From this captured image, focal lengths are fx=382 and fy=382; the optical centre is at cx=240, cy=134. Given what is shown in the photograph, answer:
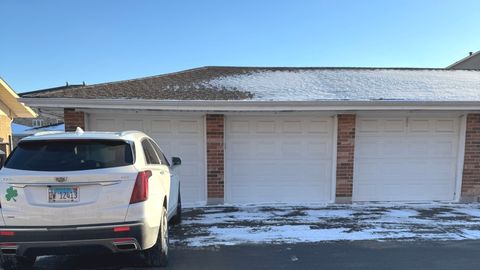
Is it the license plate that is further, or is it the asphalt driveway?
the asphalt driveway

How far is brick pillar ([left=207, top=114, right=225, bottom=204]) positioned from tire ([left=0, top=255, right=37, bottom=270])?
430 centimetres

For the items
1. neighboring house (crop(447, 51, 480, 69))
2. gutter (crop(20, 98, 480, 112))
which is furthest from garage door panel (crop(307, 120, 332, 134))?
neighboring house (crop(447, 51, 480, 69))

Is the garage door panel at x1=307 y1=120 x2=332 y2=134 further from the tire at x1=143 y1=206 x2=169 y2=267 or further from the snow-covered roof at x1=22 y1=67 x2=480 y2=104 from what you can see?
the tire at x1=143 y1=206 x2=169 y2=267

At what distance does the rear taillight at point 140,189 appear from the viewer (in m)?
3.93

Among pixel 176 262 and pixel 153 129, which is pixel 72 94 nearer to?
pixel 153 129

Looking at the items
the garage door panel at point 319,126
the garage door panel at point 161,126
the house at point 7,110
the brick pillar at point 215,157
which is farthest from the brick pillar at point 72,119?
the house at point 7,110

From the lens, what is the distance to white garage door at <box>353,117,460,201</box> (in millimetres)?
8828

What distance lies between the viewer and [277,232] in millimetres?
6223

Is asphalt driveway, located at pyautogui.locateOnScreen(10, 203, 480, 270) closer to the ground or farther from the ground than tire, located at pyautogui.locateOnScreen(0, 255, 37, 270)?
closer to the ground

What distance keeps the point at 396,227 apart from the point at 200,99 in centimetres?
439

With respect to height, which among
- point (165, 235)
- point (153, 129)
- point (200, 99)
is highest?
point (200, 99)

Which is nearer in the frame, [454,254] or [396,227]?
[454,254]

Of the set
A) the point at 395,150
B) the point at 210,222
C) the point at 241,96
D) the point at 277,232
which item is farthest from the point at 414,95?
the point at 210,222

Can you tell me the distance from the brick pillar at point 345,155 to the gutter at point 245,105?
59 centimetres
